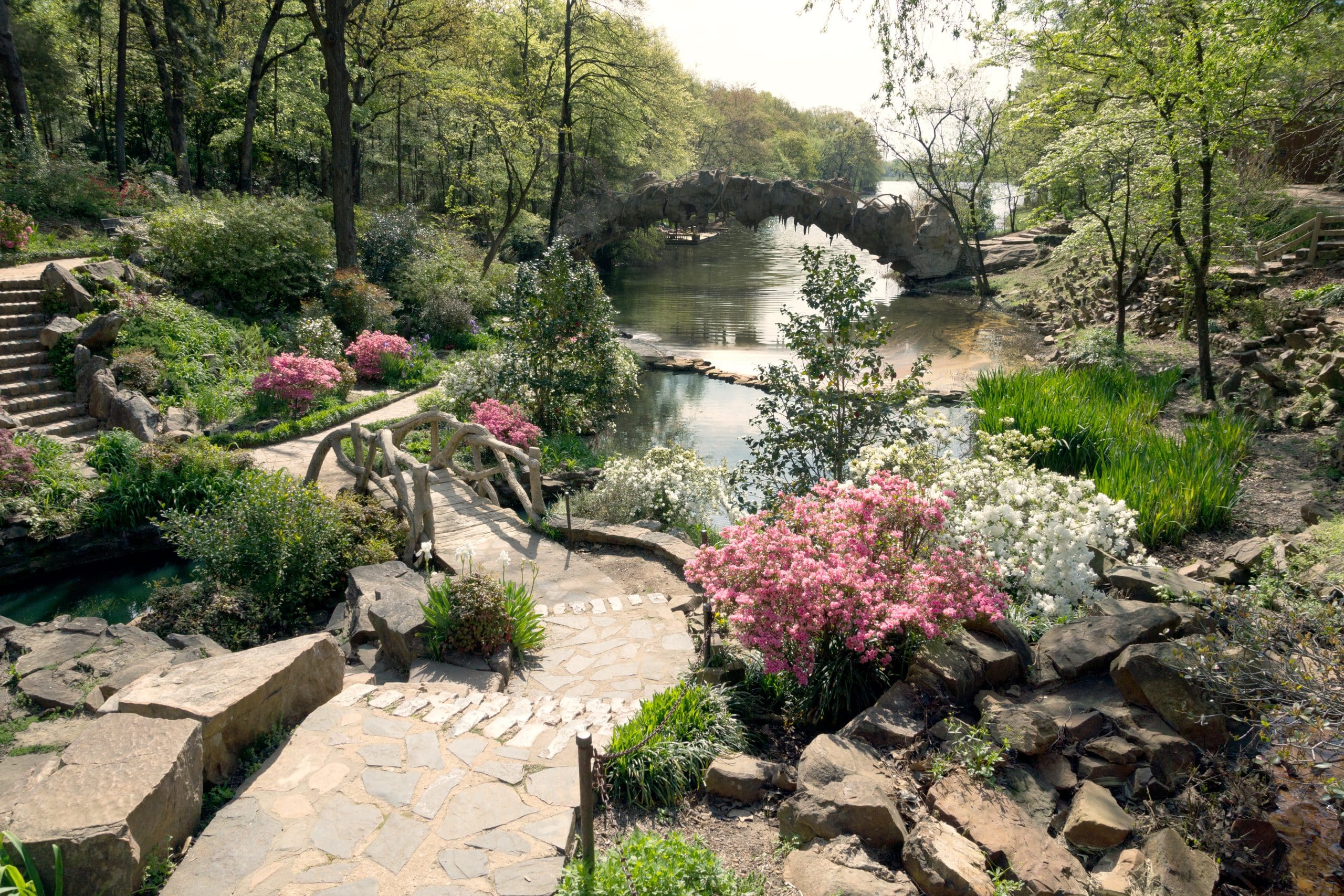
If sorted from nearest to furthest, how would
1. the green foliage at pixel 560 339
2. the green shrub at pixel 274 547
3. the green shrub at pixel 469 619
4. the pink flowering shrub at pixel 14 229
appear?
the green shrub at pixel 469 619 → the green shrub at pixel 274 547 → the green foliage at pixel 560 339 → the pink flowering shrub at pixel 14 229

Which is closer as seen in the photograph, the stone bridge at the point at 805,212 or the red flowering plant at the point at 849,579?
the red flowering plant at the point at 849,579

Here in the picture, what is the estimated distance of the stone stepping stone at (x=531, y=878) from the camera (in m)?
3.07

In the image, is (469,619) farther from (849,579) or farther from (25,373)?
(25,373)

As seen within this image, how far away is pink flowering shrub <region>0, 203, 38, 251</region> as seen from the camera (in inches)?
539

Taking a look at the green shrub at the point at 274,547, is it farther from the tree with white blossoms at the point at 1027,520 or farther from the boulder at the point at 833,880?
the boulder at the point at 833,880

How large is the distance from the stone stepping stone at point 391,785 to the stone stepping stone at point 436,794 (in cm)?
7

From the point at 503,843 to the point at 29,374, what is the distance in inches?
479

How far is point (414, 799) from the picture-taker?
3.55 metres

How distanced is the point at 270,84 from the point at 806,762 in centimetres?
2885

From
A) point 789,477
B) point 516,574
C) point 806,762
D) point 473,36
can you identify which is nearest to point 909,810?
point 806,762

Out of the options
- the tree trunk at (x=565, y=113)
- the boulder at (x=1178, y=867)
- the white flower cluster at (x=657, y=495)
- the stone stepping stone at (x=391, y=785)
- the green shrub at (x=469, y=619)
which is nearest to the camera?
the boulder at (x=1178, y=867)

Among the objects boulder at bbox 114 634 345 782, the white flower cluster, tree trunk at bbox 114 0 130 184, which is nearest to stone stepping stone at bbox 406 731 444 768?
boulder at bbox 114 634 345 782

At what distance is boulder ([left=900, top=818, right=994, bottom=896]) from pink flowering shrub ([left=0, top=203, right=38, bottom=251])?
58.3 feet

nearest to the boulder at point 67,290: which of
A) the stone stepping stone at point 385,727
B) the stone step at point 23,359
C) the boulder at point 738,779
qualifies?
the stone step at point 23,359
